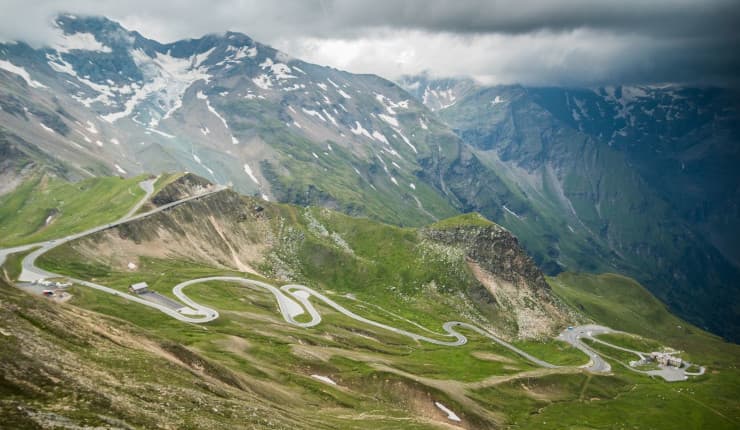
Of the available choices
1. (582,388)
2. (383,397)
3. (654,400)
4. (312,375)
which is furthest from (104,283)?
(654,400)

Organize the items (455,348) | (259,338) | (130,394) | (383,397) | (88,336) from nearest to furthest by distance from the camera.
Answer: (130,394)
(88,336)
(383,397)
(259,338)
(455,348)

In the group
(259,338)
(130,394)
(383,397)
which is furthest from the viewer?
(259,338)

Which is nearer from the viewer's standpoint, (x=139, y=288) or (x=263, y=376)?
(x=263, y=376)

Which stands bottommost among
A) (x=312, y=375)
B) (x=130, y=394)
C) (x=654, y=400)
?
(x=654, y=400)

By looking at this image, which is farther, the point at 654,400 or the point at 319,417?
the point at 654,400

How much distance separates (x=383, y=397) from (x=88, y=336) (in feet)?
224

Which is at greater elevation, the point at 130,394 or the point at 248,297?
the point at 130,394

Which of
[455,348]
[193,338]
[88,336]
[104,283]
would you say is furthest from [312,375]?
[455,348]

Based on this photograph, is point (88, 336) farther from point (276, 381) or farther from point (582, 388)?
point (582, 388)

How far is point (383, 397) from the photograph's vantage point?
363ft

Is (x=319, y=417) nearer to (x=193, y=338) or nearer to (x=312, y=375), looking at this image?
(x=312, y=375)

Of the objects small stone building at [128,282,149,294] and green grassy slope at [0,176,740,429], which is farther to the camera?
small stone building at [128,282,149,294]

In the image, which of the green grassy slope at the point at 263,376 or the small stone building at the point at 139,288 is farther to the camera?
the small stone building at the point at 139,288

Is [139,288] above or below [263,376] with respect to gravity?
above
